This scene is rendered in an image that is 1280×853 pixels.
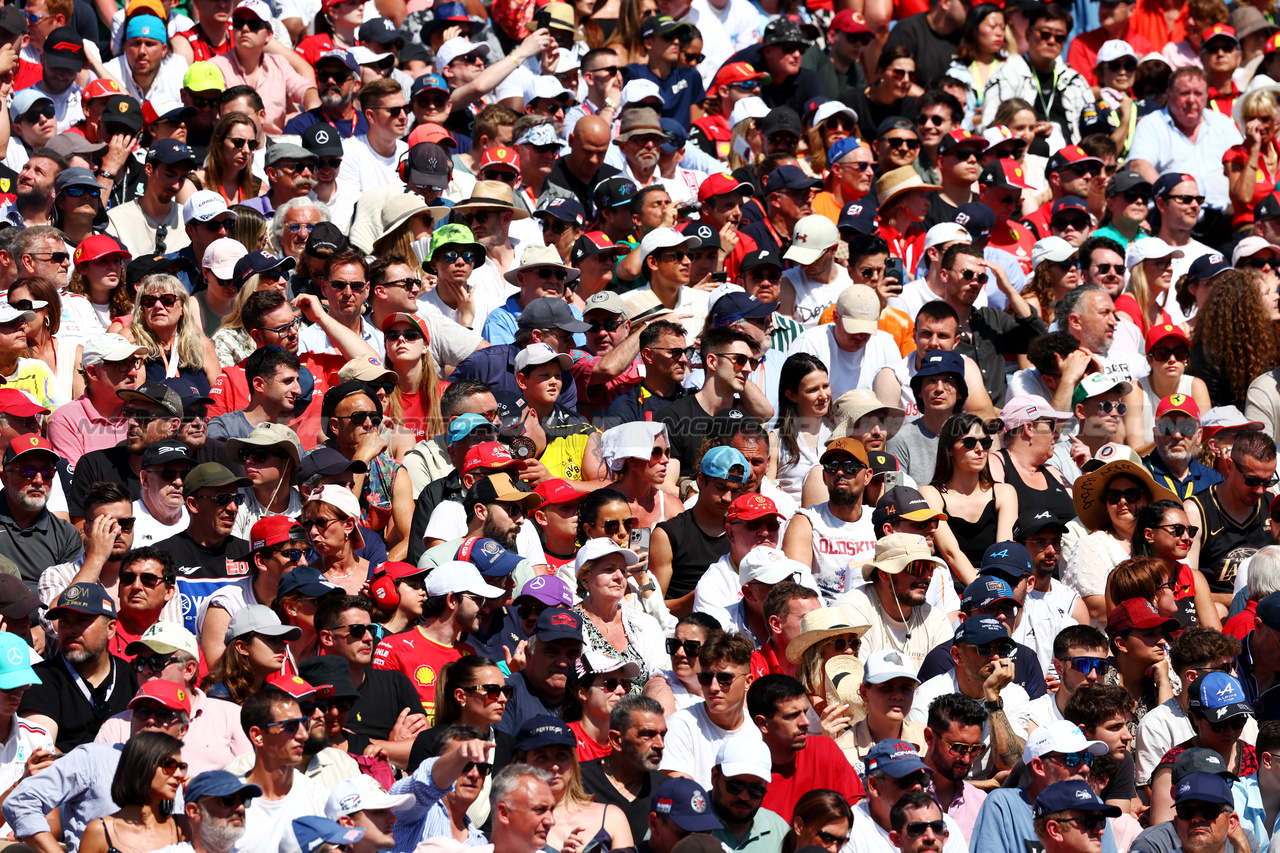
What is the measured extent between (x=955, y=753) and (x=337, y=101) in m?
6.87

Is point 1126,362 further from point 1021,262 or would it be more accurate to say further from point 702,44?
point 702,44

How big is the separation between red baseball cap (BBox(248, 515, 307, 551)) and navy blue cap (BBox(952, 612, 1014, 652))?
3.03 m

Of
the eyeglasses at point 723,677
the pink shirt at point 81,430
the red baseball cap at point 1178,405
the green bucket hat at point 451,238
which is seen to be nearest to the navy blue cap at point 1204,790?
the eyeglasses at point 723,677

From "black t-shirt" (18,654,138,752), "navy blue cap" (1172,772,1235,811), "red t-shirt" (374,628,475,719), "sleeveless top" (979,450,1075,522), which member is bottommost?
"black t-shirt" (18,654,138,752)

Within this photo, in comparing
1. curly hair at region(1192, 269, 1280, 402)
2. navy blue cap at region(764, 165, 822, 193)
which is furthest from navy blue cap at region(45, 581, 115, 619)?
curly hair at region(1192, 269, 1280, 402)

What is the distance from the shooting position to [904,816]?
24.3ft

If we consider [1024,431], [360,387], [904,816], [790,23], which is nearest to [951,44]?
[790,23]

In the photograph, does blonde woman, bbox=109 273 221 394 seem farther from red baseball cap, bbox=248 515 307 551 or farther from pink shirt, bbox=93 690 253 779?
pink shirt, bbox=93 690 253 779

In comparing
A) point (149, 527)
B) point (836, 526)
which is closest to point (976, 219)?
point (836, 526)

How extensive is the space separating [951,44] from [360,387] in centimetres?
727

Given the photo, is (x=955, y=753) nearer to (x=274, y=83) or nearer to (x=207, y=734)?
(x=207, y=734)

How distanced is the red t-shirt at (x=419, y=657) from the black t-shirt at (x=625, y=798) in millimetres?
912

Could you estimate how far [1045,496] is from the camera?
10.2 m

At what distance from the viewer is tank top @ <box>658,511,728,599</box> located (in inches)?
378
